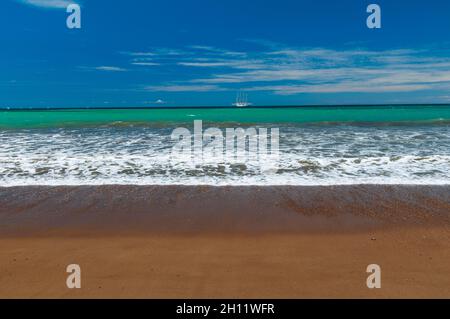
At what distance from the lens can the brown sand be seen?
3.64m

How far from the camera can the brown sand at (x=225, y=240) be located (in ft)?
11.9

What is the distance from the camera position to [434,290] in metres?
3.51

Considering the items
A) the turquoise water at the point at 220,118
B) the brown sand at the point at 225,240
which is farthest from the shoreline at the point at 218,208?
the turquoise water at the point at 220,118

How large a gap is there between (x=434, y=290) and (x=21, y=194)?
8.11 meters

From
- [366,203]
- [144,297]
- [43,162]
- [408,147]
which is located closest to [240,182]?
[366,203]
